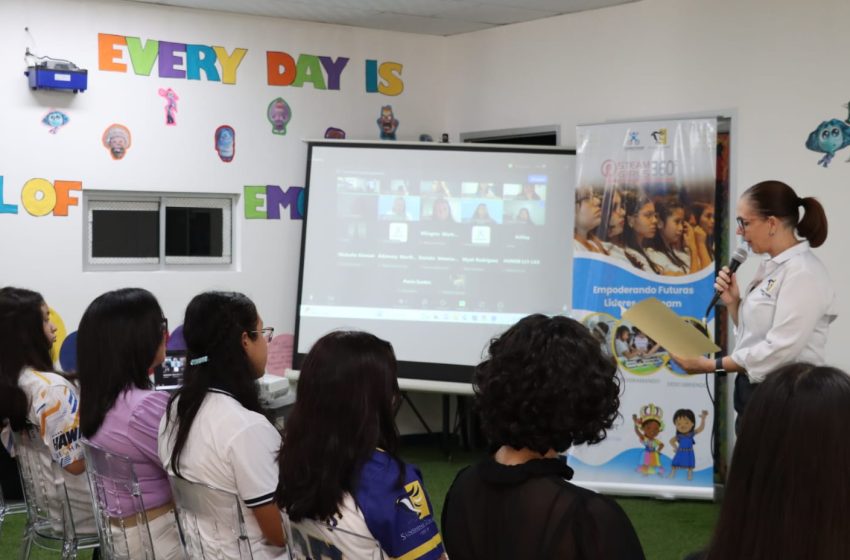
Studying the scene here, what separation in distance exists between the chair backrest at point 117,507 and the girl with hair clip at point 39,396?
1.16 ft

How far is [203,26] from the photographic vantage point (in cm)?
602

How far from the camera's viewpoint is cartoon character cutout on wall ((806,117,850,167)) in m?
4.85

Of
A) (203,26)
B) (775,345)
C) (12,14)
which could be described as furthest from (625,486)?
(12,14)

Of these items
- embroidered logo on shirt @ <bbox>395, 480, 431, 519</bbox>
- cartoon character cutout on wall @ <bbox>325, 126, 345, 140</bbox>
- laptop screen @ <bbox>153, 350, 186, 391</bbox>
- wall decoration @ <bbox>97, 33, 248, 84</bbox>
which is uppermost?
wall decoration @ <bbox>97, 33, 248, 84</bbox>

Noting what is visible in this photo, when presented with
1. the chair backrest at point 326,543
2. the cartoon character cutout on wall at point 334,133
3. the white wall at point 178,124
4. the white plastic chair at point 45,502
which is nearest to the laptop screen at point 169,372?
the white wall at point 178,124

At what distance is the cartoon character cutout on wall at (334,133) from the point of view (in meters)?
6.48

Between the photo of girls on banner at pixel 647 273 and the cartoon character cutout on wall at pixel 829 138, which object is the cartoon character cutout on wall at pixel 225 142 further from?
the cartoon character cutout on wall at pixel 829 138

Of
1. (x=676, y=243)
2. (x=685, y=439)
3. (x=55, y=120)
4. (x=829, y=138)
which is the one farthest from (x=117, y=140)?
(x=829, y=138)

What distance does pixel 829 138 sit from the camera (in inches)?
193

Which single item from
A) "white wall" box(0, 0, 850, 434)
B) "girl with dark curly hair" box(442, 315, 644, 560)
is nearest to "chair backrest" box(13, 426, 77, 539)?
"girl with dark curly hair" box(442, 315, 644, 560)

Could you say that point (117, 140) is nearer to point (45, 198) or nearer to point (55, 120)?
point (55, 120)

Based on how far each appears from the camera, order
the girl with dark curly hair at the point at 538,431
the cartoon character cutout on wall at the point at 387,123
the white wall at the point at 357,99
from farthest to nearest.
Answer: the cartoon character cutout on wall at the point at 387,123 < the white wall at the point at 357,99 < the girl with dark curly hair at the point at 538,431

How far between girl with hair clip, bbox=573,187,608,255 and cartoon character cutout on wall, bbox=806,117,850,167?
1.14m

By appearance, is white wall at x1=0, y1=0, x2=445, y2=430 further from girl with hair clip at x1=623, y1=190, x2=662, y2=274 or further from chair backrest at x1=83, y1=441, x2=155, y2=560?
chair backrest at x1=83, y1=441, x2=155, y2=560
